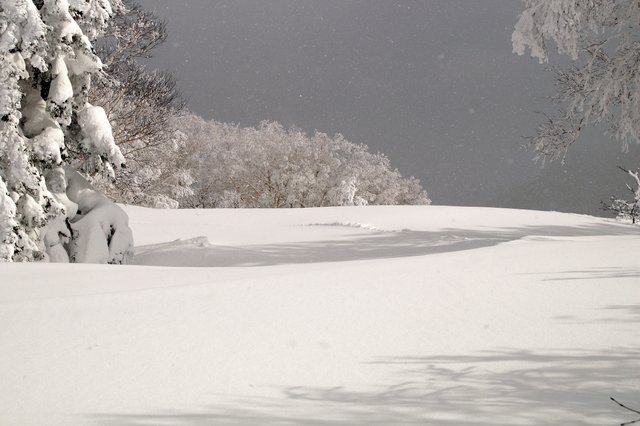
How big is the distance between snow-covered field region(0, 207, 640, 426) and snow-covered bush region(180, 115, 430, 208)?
3204 centimetres

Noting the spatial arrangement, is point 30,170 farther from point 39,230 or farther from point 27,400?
point 27,400

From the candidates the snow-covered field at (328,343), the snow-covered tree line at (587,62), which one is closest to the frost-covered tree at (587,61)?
the snow-covered tree line at (587,62)

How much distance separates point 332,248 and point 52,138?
622 cm

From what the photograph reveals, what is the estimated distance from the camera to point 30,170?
8930mm

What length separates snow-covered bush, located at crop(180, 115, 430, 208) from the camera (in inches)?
1523

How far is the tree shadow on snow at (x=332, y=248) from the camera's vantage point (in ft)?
36.4

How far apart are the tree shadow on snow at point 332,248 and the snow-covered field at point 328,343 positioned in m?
4.74

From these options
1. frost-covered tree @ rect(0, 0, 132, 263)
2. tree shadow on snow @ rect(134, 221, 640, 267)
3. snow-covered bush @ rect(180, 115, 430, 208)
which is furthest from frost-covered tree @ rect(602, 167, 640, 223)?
frost-covered tree @ rect(0, 0, 132, 263)

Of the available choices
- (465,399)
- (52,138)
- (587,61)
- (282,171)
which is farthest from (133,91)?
(282,171)

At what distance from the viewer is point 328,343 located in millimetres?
3570

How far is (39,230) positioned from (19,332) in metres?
6.41

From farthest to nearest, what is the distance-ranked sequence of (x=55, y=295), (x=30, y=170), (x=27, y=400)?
(x=30, y=170)
(x=55, y=295)
(x=27, y=400)

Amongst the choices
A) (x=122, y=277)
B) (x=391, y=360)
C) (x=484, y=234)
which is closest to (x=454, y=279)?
(x=391, y=360)

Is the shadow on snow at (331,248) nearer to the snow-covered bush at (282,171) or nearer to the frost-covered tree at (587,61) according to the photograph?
the frost-covered tree at (587,61)
